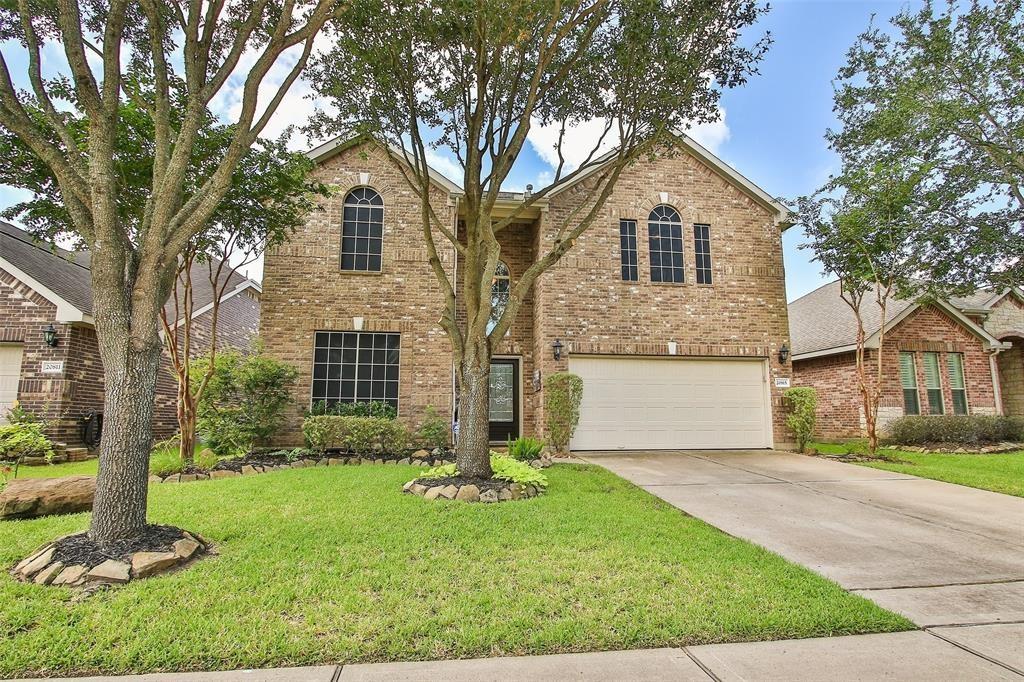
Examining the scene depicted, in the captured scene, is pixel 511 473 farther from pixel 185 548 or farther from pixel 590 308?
pixel 590 308

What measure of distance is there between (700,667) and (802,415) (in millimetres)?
9731

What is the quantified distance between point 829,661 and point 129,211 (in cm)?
973

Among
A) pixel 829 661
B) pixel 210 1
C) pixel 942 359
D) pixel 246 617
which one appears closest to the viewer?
pixel 829 661

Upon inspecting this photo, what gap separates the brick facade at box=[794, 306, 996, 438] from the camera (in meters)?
13.2

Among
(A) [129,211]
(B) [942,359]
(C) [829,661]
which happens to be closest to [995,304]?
(B) [942,359]

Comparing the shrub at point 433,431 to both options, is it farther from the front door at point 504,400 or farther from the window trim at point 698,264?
the window trim at point 698,264

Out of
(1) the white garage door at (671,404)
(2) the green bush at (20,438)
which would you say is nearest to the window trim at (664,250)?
(1) the white garage door at (671,404)

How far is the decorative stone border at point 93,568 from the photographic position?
11.5 ft

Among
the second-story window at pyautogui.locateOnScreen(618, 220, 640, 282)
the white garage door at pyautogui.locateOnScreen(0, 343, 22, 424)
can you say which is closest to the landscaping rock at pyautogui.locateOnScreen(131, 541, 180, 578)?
the second-story window at pyautogui.locateOnScreen(618, 220, 640, 282)

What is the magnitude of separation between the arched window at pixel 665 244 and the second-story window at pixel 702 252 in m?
0.35

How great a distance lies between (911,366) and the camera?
533 inches

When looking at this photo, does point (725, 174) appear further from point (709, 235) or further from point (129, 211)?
point (129, 211)

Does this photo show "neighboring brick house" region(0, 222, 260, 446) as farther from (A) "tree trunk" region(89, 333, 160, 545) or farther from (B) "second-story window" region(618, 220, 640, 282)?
(B) "second-story window" region(618, 220, 640, 282)

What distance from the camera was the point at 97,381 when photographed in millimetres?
11164
